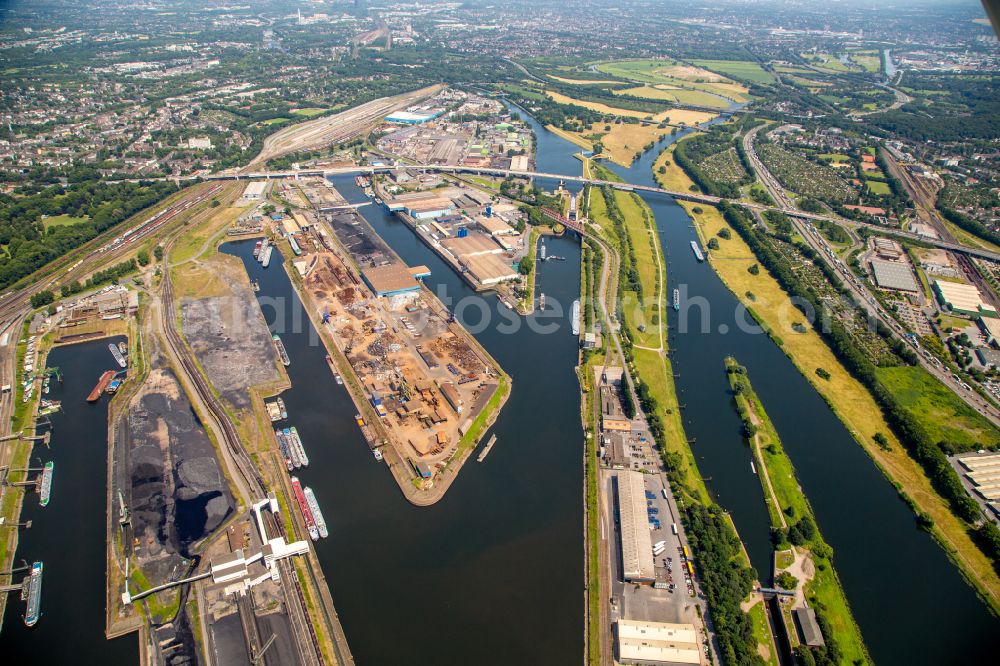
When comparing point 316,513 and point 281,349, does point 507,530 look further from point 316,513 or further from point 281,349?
point 281,349

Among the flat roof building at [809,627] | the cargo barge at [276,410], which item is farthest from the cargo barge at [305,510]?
the flat roof building at [809,627]

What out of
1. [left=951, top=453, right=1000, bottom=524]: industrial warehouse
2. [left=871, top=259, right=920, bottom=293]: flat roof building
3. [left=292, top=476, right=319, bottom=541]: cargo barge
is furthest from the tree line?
[left=292, top=476, right=319, bottom=541]: cargo barge

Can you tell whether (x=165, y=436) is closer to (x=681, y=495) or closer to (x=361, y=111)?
(x=681, y=495)

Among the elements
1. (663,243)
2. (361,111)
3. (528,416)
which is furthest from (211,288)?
(361,111)

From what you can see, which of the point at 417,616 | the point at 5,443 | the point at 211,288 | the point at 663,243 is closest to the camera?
the point at 417,616

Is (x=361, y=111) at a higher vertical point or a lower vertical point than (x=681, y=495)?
higher

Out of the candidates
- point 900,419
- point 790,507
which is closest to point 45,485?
point 790,507
